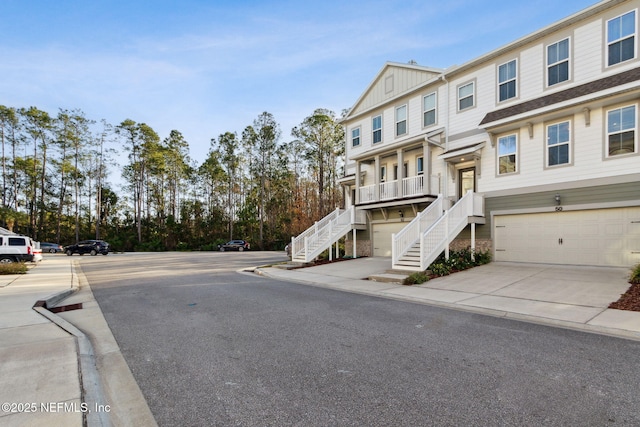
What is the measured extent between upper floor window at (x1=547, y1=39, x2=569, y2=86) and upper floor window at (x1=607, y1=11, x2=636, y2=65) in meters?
1.22

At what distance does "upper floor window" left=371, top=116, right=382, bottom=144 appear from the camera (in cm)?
1894

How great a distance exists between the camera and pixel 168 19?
12508mm

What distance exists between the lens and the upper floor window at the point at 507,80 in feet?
44.3

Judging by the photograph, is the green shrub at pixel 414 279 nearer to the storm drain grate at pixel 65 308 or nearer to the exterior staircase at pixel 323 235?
the exterior staircase at pixel 323 235

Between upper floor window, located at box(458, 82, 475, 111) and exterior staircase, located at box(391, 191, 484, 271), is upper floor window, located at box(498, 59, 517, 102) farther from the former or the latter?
exterior staircase, located at box(391, 191, 484, 271)

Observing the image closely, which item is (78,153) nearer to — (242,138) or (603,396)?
(242,138)

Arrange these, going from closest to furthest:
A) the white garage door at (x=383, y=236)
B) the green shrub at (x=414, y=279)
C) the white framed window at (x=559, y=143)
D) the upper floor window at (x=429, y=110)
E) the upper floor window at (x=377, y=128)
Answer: the green shrub at (x=414, y=279)
the white framed window at (x=559, y=143)
the upper floor window at (x=429, y=110)
the white garage door at (x=383, y=236)
the upper floor window at (x=377, y=128)

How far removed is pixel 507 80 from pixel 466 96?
1.73m

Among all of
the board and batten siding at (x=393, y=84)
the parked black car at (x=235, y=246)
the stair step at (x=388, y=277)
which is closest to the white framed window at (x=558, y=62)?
the board and batten siding at (x=393, y=84)

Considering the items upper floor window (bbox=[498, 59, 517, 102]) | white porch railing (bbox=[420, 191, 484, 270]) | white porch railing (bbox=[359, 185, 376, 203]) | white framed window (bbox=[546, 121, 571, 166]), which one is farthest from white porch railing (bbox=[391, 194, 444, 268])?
upper floor window (bbox=[498, 59, 517, 102])

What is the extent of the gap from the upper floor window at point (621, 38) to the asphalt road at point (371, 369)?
1077 cm

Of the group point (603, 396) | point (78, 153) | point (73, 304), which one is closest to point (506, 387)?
point (603, 396)

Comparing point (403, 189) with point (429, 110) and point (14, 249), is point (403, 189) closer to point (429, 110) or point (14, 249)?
point (429, 110)

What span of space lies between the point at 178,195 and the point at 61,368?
1991 inches
